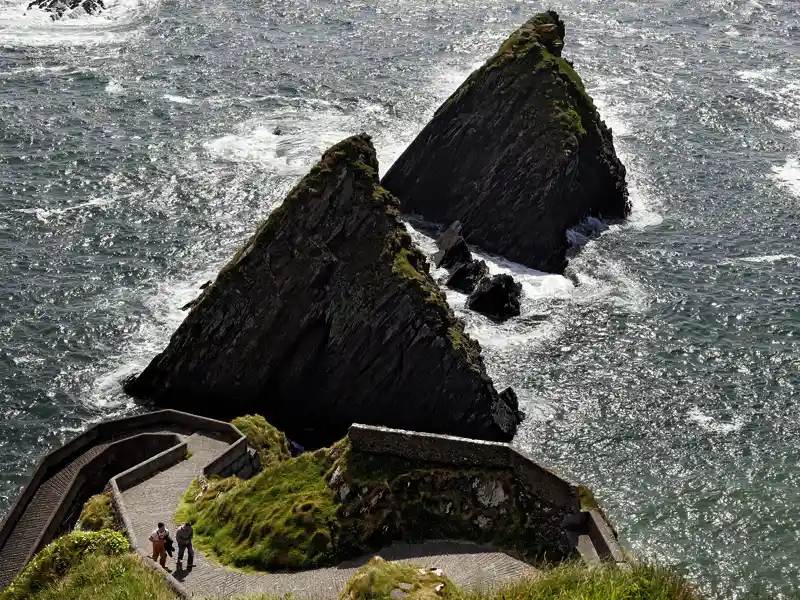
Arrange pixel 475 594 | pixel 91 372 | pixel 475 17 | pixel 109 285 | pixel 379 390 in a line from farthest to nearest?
1. pixel 475 17
2. pixel 109 285
3. pixel 91 372
4. pixel 379 390
5. pixel 475 594

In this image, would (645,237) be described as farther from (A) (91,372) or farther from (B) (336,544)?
(B) (336,544)

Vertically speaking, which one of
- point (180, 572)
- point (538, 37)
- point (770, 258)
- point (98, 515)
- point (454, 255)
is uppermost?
point (538, 37)

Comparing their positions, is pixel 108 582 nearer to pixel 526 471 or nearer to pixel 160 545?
pixel 160 545

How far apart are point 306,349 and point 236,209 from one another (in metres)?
25.6

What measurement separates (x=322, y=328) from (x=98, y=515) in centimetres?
1951

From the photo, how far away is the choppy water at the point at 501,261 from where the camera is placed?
5200 cm

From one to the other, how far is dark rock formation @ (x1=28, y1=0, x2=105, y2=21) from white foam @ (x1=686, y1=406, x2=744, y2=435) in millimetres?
97990

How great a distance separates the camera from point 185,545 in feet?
113

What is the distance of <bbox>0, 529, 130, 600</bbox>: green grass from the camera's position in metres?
33.8

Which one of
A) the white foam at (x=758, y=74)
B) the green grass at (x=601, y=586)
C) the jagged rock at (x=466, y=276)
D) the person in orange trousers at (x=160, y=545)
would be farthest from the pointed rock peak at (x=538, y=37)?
the green grass at (x=601, y=586)

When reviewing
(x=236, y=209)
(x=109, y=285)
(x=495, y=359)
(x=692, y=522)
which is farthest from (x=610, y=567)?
(x=236, y=209)

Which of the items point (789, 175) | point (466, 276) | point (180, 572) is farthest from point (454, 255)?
point (180, 572)

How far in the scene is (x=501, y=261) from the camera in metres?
72.1

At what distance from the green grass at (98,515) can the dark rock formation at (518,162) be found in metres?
40.0
